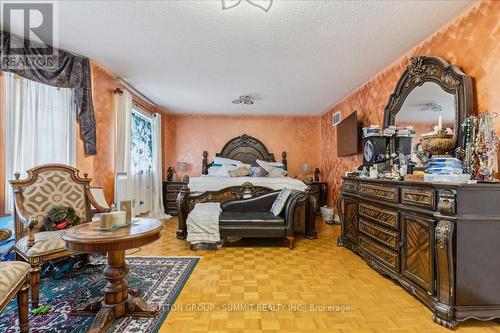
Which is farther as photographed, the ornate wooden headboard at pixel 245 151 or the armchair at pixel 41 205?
the ornate wooden headboard at pixel 245 151

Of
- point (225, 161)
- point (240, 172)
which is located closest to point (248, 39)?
point (240, 172)

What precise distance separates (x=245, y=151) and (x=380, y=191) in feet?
14.1

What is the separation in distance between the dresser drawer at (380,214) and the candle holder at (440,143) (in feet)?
2.37

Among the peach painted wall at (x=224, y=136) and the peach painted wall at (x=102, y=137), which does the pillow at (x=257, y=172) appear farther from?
the peach painted wall at (x=102, y=137)

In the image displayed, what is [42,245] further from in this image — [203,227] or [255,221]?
[255,221]

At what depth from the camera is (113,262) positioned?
76.9 inches

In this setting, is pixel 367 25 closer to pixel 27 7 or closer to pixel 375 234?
pixel 375 234

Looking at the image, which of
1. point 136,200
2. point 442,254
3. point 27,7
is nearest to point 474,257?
point 442,254

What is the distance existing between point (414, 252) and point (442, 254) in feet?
1.19

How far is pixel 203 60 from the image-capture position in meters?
3.39

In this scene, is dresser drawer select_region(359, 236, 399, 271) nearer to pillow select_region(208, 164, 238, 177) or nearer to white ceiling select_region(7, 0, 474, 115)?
white ceiling select_region(7, 0, 474, 115)

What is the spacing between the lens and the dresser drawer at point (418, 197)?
6.63 feet

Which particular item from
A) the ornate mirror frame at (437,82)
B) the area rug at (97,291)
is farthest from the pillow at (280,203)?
the ornate mirror frame at (437,82)

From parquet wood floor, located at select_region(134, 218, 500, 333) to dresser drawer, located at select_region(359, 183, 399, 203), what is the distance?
88 cm
